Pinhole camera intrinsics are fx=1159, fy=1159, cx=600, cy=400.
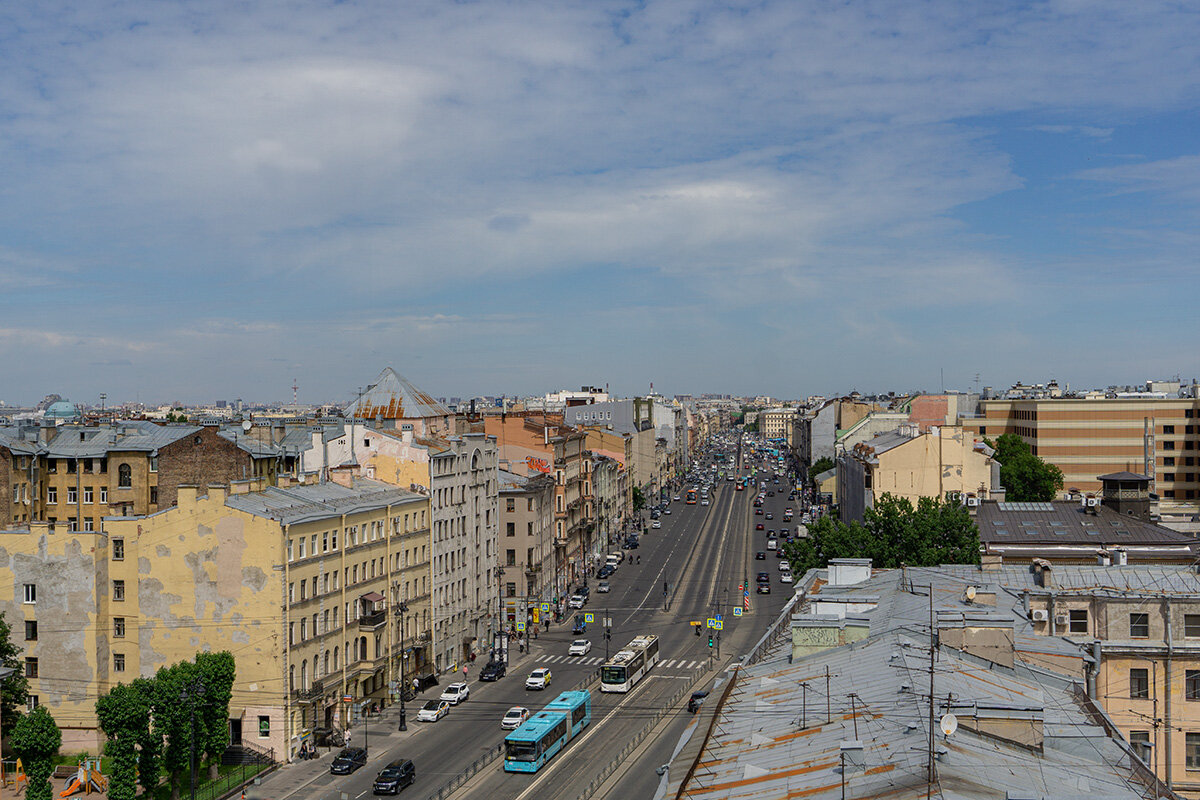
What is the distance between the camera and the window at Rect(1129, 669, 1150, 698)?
4228 centimetres

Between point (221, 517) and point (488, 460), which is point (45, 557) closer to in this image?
point (221, 517)

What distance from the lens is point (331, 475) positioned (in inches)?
2992

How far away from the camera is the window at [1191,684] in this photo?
42000mm

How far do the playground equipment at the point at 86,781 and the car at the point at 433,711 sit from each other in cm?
1763

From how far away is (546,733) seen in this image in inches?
2206

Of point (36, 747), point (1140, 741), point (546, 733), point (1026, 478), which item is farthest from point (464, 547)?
point (1026, 478)

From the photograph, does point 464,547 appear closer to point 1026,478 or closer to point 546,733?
point 546,733

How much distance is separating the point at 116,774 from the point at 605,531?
10279cm

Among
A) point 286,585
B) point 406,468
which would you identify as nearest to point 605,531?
point 406,468

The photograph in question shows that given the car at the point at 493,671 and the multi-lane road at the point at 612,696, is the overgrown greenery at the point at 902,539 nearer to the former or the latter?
the multi-lane road at the point at 612,696

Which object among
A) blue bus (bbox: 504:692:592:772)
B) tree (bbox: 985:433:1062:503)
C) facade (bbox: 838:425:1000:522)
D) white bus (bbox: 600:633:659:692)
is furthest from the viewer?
tree (bbox: 985:433:1062:503)

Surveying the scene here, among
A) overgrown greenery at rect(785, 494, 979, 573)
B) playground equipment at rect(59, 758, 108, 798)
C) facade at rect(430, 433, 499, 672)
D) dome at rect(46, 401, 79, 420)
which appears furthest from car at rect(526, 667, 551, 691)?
dome at rect(46, 401, 79, 420)

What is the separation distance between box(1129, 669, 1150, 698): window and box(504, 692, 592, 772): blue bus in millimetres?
26130

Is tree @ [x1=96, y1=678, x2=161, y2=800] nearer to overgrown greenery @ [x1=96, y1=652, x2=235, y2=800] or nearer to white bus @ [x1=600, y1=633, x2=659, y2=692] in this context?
overgrown greenery @ [x1=96, y1=652, x2=235, y2=800]
